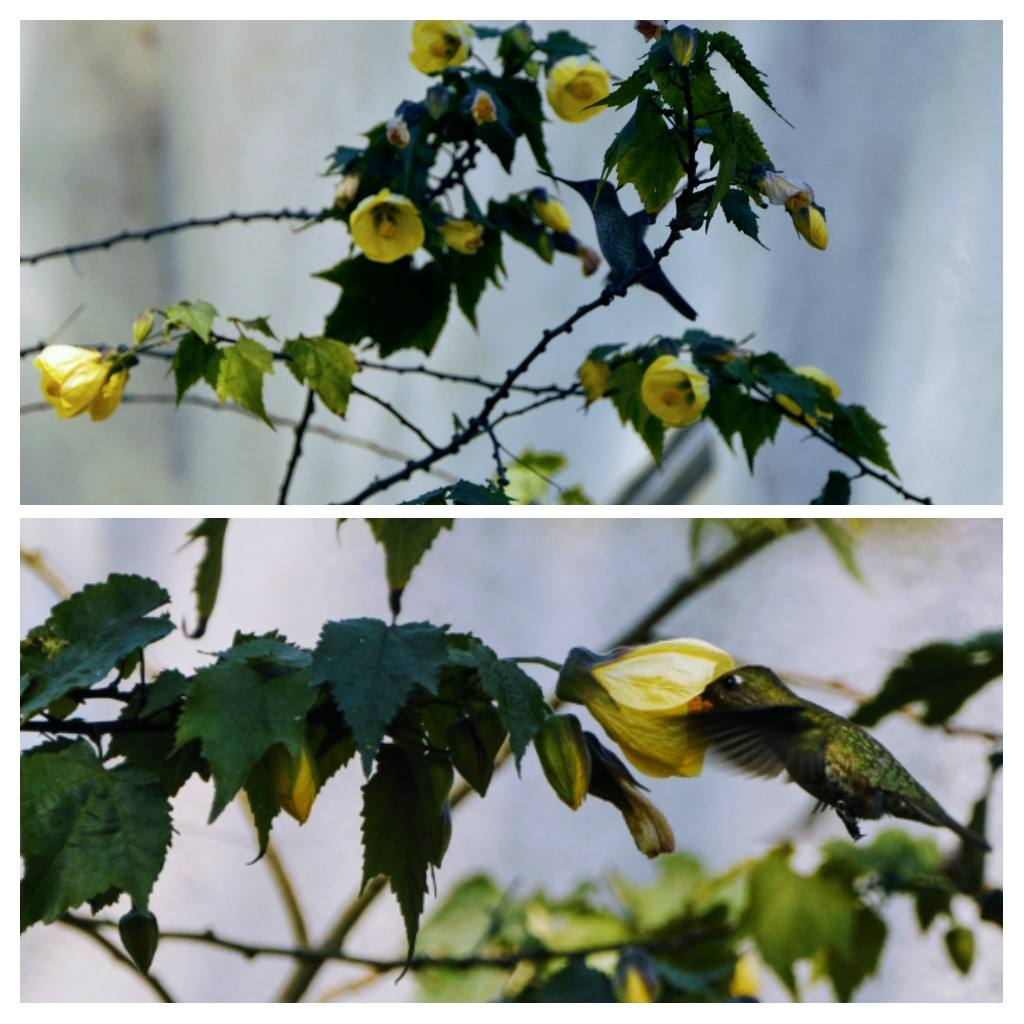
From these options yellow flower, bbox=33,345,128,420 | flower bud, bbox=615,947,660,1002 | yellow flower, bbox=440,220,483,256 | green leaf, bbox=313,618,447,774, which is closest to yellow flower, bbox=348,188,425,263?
yellow flower, bbox=440,220,483,256

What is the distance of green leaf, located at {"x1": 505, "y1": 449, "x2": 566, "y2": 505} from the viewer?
759mm

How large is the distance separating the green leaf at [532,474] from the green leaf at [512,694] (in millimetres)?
286

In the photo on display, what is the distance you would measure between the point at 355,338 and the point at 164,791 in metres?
0.28

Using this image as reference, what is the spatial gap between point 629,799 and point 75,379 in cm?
29

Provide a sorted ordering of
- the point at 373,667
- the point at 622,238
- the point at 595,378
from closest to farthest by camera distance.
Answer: the point at 373,667
the point at 622,238
the point at 595,378

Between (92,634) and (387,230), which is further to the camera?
(387,230)

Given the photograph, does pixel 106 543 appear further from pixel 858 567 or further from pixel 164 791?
pixel 858 567

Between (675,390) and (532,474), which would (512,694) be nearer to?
(675,390)

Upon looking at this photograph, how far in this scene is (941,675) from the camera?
64 centimetres

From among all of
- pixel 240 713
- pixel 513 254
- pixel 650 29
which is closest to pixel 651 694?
pixel 240 713

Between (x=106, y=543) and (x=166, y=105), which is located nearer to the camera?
(x=106, y=543)
